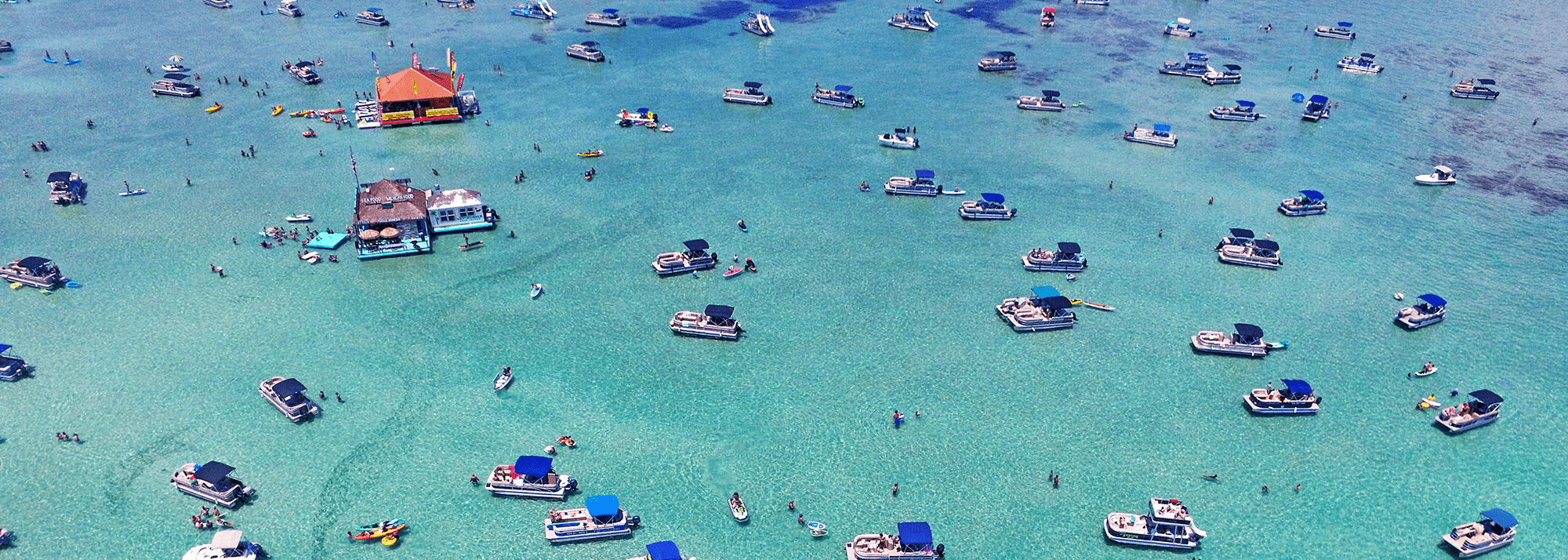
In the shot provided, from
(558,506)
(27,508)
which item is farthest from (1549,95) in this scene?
(27,508)

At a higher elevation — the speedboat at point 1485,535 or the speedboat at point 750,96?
the speedboat at point 750,96

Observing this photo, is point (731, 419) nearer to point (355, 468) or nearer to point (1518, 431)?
point (355, 468)

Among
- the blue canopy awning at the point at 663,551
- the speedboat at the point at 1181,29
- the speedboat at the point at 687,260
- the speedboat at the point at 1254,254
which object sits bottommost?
the blue canopy awning at the point at 663,551

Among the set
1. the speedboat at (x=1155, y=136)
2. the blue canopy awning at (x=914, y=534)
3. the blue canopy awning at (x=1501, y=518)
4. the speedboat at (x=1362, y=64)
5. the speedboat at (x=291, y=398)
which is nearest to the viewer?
the blue canopy awning at (x=914, y=534)

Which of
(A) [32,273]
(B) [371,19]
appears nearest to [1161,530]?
(A) [32,273]

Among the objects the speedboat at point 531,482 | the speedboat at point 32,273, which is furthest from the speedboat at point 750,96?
the speedboat at point 32,273

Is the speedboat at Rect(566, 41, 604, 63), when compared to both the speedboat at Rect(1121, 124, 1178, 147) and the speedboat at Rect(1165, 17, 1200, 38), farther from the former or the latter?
the speedboat at Rect(1165, 17, 1200, 38)

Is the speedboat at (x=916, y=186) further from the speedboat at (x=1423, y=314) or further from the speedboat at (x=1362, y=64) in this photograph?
the speedboat at (x=1362, y=64)
